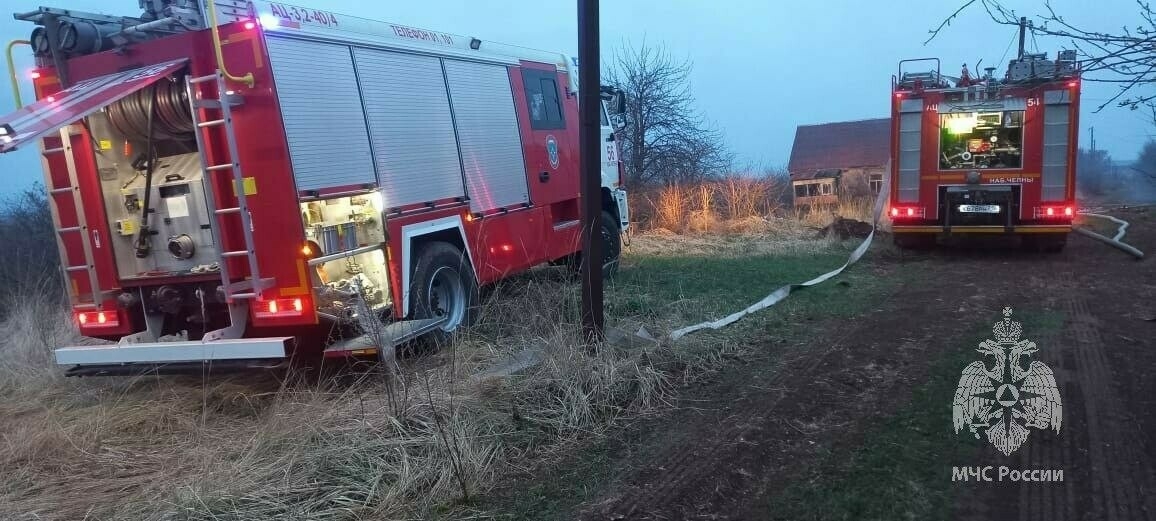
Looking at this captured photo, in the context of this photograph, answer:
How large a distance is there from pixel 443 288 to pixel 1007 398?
184 inches

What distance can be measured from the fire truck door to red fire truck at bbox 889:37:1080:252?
19.5 ft

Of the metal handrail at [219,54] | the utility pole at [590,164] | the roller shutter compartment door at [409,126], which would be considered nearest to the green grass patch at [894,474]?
the utility pole at [590,164]

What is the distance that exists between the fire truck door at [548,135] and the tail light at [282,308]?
354 cm

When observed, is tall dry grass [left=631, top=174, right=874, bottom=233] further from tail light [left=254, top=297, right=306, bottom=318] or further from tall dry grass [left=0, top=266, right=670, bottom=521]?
tail light [left=254, top=297, right=306, bottom=318]

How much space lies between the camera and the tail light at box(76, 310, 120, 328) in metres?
5.88

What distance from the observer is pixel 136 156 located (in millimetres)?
5844

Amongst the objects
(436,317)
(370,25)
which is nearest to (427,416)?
(436,317)

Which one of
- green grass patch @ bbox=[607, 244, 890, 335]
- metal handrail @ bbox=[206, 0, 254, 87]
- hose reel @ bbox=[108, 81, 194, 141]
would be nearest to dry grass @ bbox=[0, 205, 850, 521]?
green grass patch @ bbox=[607, 244, 890, 335]

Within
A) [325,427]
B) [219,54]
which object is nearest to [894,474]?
[325,427]

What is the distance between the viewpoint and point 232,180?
17.1 feet

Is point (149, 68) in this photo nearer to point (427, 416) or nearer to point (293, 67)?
point (293, 67)

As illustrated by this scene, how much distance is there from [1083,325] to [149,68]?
8.14 meters

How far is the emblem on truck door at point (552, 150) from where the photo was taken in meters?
8.74

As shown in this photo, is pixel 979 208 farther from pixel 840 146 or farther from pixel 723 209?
pixel 840 146
